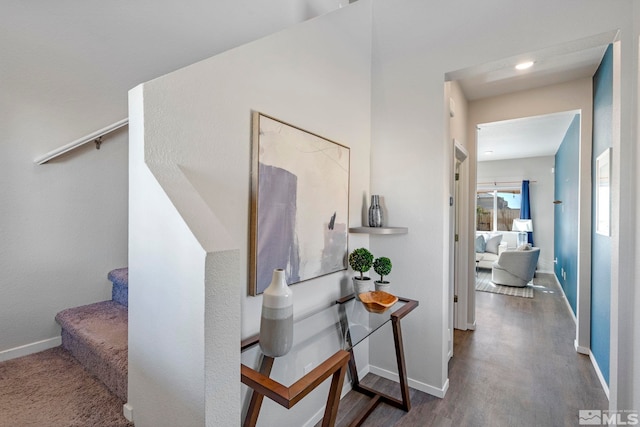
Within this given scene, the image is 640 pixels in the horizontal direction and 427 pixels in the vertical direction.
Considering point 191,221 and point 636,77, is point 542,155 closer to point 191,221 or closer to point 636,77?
point 636,77

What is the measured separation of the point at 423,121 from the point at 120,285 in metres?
2.37

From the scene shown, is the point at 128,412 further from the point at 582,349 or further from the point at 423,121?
the point at 582,349

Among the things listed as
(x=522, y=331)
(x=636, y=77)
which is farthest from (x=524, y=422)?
(x=636, y=77)

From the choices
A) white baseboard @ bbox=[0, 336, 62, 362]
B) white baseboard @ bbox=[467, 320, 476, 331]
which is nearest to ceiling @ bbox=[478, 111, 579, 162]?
white baseboard @ bbox=[467, 320, 476, 331]

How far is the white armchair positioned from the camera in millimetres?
4980

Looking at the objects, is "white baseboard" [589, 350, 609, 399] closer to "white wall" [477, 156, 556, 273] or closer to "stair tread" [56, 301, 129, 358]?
"stair tread" [56, 301, 129, 358]

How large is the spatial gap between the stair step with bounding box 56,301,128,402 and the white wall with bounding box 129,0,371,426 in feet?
0.72

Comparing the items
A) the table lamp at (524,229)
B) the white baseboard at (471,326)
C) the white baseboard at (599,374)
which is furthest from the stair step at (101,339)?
the table lamp at (524,229)

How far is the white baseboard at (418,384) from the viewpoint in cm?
214

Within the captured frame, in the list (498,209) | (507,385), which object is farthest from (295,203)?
(498,209)

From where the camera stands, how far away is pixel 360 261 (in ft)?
6.67

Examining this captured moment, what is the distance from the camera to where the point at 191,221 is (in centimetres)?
88

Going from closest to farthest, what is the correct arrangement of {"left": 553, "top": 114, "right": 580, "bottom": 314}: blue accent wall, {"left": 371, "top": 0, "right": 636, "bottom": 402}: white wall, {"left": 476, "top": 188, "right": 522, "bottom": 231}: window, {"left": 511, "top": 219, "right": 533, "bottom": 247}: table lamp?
{"left": 371, "top": 0, "right": 636, "bottom": 402}: white wall → {"left": 553, "top": 114, "right": 580, "bottom": 314}: blue accent wall → {"left": 511, "top": 219, "right": 533, "bottom": 247}: table lamp → {"left": 476, "top": 188, "right": 522, "bottom": 231}: window

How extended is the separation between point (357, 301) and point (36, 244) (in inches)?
77.1
